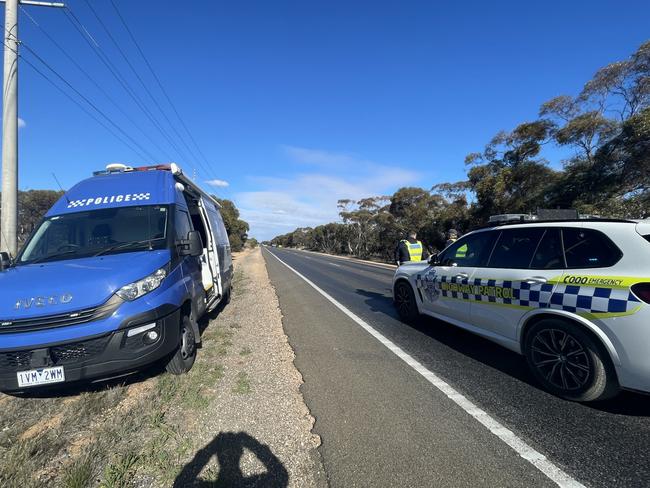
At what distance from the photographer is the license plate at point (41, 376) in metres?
3.22

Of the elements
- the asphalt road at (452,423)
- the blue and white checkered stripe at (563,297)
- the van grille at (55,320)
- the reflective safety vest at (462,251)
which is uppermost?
the reflective safety vest at (462,251)

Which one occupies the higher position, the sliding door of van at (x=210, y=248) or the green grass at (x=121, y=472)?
the sliding door of van at (x=210, y=248)

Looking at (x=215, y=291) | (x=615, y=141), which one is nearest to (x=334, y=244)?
(x=615, y=141)

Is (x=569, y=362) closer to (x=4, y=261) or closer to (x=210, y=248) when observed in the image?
(x=210, y=248)

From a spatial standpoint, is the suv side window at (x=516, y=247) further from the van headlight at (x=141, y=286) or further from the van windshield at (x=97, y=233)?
the van windshield at (x=97, y=233)

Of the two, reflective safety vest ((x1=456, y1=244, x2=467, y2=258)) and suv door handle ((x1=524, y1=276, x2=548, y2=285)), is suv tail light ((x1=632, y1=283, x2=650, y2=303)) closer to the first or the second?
suv door handle ((x1=524, y1=276, x2=548, y2=285))

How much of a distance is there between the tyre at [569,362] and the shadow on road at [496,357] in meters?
0.19

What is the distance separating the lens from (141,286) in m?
3.62

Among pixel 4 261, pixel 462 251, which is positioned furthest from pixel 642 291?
pixel 4 261

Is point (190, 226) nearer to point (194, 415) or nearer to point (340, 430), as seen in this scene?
point (194, 415)

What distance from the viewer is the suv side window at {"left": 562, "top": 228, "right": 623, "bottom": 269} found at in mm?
3330

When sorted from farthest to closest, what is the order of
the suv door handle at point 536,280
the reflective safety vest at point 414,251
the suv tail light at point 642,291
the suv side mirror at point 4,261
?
the reflective safety vest at point 414,251
the suv side mirror at point 4,261
the suv door handle at point 536,280
the suv tail light at point 642,291

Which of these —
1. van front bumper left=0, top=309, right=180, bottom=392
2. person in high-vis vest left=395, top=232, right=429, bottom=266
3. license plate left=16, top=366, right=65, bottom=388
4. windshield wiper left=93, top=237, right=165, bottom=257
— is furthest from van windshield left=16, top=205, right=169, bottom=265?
person in high-vis vest left=395, top=232, right=429, bottom=266

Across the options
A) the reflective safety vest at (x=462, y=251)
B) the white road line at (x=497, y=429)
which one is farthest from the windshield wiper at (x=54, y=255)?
the reflective safety vest at (x=462, y=251)
